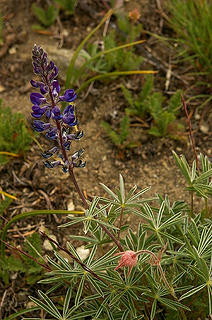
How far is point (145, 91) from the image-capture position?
13.6 feet

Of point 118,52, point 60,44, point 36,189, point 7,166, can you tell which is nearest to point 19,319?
point 36,189

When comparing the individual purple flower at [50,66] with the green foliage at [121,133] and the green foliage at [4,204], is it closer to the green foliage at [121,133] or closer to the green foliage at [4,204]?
the green foliage at [4,204]

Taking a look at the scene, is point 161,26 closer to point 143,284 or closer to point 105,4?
point 105,4

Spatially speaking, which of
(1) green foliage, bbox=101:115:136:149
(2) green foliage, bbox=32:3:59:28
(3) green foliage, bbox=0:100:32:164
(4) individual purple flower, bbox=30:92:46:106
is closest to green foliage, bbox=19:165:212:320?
(4) individual purple flower, bbox=30:92:46:106

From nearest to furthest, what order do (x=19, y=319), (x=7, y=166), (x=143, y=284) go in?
(x=143, y=284) < (x=19, y=319) < (x=7, y=166)

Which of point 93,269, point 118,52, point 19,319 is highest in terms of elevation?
point 118,52

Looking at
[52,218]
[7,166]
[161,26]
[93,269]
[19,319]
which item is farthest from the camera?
[161,26]

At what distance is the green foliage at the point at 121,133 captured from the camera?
3899 millimetres

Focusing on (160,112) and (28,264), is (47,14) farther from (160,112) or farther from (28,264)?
(28,264)

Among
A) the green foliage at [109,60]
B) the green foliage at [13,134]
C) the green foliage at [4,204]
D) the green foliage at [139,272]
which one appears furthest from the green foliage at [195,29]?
the green foliage at [4,204]

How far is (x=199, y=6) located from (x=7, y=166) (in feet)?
7.10

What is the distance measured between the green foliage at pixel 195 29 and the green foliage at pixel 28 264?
2104mm

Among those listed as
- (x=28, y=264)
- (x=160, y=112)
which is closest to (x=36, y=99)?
(x=28, y=264)

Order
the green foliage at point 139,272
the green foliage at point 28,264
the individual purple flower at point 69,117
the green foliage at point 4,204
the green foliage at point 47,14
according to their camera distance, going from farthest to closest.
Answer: the green foliage at point 47,14, the green foliage at point 4,204, the green foliage at point 28,264, the green foliage at point 139,272, the individual purple flower at point 69,117
